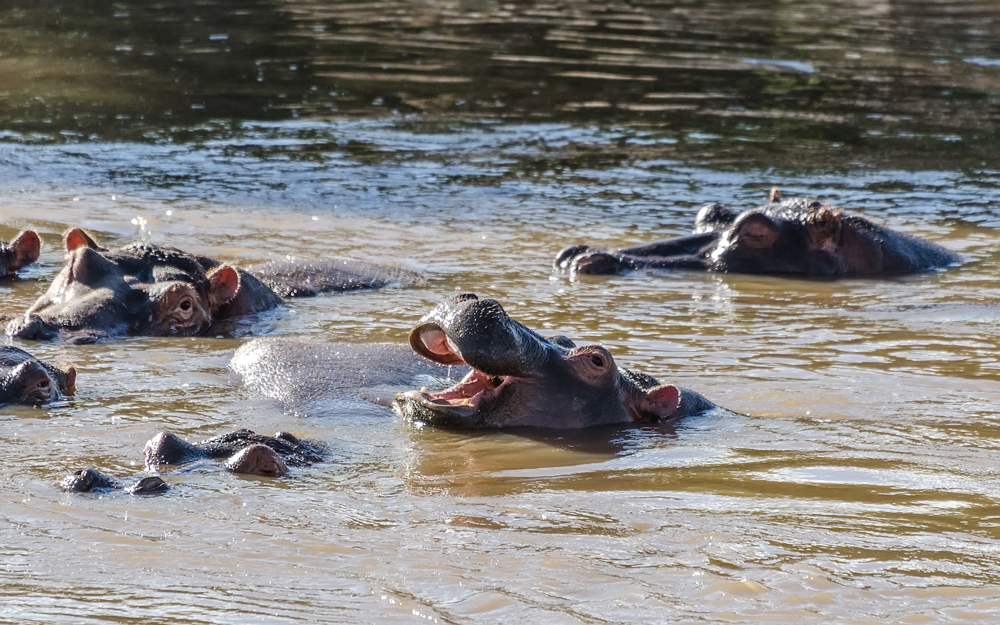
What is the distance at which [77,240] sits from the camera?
7.18 m

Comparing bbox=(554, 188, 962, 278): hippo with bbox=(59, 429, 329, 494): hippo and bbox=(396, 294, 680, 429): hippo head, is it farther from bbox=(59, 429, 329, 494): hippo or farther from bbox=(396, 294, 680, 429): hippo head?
bbox=(59, 429, 329, 494): hippo

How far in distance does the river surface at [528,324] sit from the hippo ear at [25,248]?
6.3 inches

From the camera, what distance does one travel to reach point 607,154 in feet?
40.9

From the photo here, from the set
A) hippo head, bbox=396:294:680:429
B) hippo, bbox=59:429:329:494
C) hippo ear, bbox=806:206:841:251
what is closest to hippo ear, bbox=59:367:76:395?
hippo, bbox=59:429:329:494

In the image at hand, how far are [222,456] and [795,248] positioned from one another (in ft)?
17.9

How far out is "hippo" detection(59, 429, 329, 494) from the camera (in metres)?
3.95

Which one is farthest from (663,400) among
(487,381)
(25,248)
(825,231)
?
(25,248)

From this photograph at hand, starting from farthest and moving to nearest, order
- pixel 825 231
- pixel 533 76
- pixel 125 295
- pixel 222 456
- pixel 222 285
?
pixel 533 76, pixel 825 231, pixel 222 285, pixel 125 295, pixel 222 456

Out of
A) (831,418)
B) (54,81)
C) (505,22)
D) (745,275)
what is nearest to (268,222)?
(745,275)

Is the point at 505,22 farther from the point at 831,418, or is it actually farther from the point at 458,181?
the point at 831,418

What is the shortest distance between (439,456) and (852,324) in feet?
10.7

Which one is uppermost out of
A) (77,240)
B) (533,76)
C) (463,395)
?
(533,76)

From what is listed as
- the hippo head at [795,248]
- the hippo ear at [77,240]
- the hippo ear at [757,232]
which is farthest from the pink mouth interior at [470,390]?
the hippo ear at [757,232]

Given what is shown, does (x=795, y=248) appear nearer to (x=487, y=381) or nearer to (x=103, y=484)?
(x=487, y=381)
